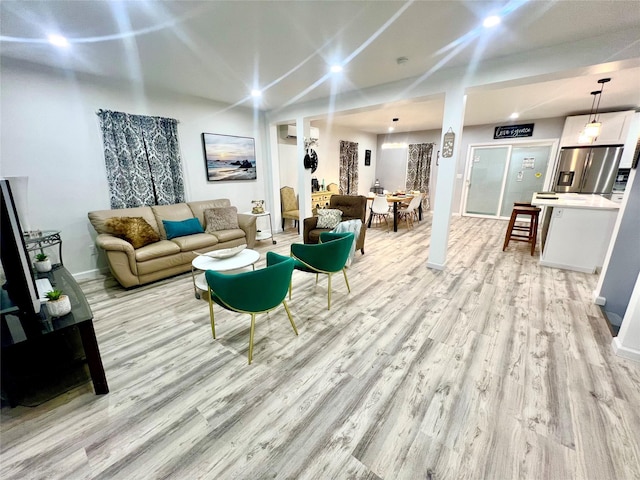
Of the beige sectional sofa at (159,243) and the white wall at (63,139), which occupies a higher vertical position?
the white wall at (63,139)

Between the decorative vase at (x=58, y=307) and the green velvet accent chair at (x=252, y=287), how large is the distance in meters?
0.81

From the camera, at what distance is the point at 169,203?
4.05 m

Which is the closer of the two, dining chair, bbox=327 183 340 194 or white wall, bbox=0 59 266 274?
white wall, bbox=0 59 266 274

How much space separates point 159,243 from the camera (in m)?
3.35

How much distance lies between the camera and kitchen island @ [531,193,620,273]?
10.5 ft

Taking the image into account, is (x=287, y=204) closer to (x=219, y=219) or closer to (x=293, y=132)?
(x=293, y=132)

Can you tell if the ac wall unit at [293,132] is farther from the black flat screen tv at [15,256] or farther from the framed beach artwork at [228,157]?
the black flat screen tv at [15,256]

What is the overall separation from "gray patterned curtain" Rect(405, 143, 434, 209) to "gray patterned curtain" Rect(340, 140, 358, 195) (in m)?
1.73

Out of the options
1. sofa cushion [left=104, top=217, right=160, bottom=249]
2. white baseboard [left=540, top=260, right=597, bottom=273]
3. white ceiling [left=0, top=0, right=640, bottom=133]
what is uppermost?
white ceiling [left=0, top=0, right=640, bottom=133]

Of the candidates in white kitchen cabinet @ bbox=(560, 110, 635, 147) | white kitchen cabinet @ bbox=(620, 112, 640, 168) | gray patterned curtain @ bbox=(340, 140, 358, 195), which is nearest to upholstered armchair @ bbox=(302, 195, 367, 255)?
gray patterned curtain @ bbox=(340, 140, 358, 195)

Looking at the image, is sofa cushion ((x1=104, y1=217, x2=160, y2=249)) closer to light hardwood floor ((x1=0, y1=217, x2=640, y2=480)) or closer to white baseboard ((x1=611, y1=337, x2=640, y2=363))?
light hardwood floor ((x1=0, y1=217, x2=640, y2=480))

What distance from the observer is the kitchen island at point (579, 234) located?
3.21 metres

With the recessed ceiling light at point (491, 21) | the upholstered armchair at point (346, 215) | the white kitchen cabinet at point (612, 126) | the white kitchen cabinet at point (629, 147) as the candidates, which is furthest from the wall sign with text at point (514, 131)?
the recessed ceiling light at point (491, 21)

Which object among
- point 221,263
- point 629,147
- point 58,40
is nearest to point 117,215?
point 58,40
